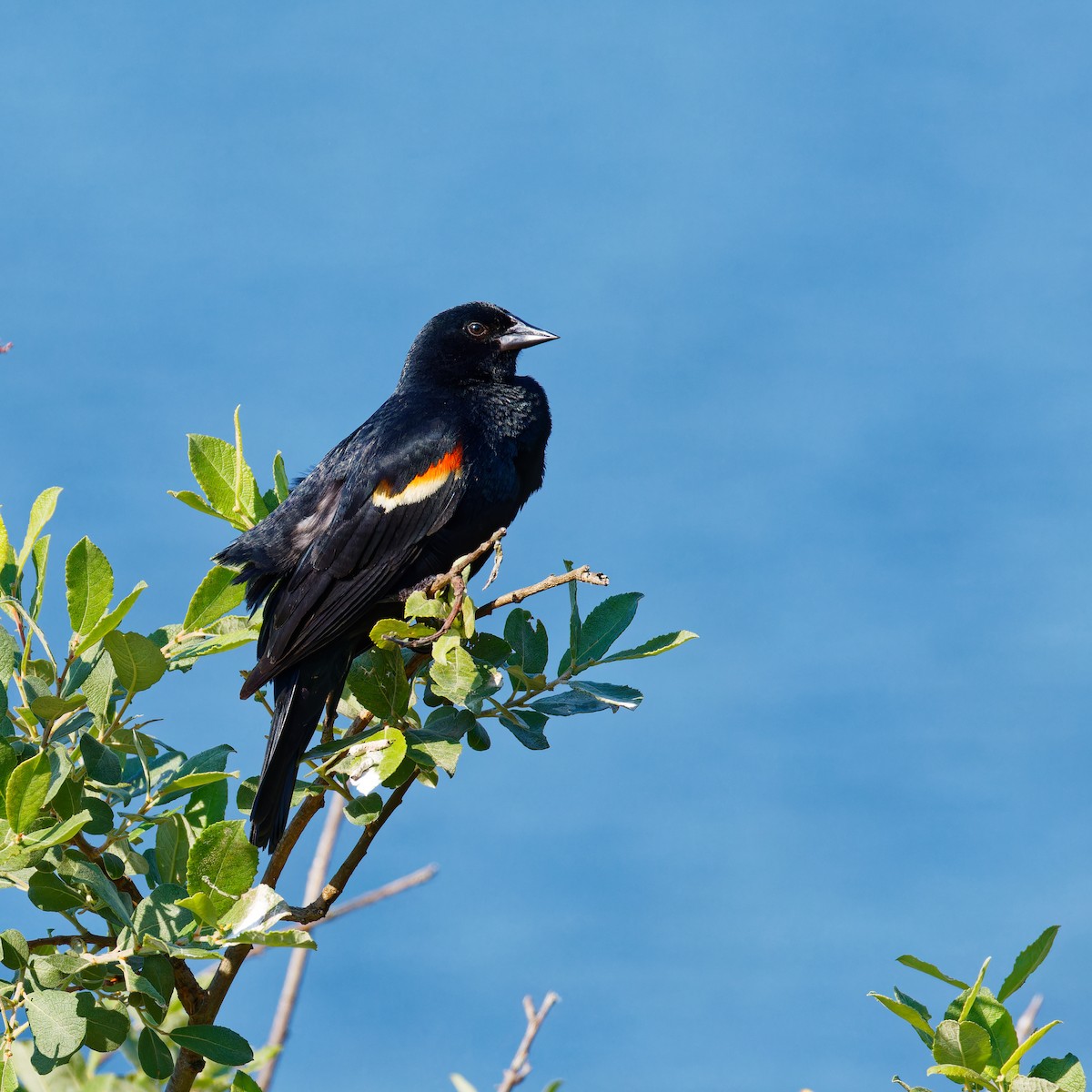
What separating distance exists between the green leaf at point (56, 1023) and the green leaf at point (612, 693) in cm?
126

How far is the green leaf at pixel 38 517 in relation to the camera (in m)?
2.98

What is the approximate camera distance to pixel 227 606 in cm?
336

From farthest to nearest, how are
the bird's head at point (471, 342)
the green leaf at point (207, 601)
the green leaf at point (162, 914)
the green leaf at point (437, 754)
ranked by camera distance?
the bird's head at point (471, 342) < the green leaf at point (207, 601) < the green leaf at point (437, 754) < the green leaf at point (162, 914)

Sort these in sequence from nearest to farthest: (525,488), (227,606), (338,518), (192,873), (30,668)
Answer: (192,873) < (30,668) < (227,606) < (338,518) < (525,488)

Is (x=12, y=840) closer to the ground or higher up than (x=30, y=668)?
closer to the ground

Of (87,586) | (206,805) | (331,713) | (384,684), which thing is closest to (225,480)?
(331,713)

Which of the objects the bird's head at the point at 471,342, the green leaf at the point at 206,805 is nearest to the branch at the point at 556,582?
the green leaf at the point at 206,805

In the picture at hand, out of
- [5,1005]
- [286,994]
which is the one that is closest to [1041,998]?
[286,994]

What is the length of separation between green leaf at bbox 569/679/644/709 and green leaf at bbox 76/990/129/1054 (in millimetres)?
1197

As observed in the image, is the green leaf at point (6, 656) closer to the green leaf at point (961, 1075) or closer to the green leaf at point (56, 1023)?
the green leaf at point (56, 1023)

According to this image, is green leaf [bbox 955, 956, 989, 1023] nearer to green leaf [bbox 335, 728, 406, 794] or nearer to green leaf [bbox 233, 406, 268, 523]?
green leaf [bbox 335, 728, 406, 794]

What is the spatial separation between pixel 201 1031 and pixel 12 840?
0.51 meters

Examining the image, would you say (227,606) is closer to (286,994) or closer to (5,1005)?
(286,994)

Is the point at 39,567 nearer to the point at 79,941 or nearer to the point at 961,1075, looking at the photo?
the point at 79,941
